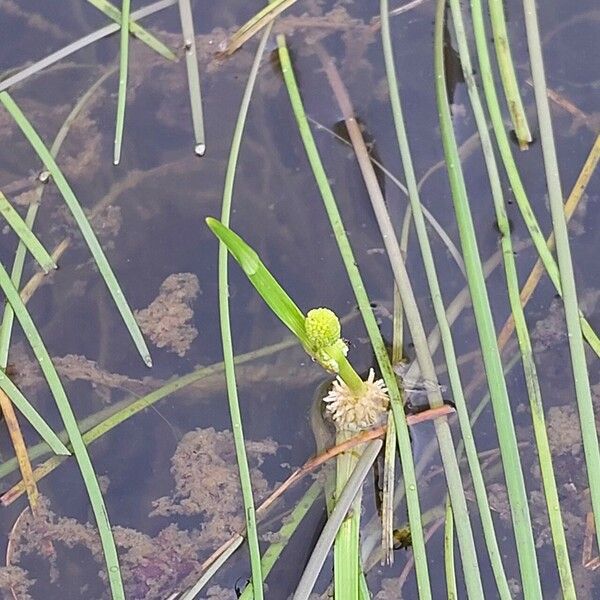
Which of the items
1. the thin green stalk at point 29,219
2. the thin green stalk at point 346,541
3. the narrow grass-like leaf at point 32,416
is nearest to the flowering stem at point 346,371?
the thin green stalk at point 346,541

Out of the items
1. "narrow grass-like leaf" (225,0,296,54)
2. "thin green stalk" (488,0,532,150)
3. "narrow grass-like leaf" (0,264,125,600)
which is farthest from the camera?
"narrow grass-like leaf" (225,0,296,54)

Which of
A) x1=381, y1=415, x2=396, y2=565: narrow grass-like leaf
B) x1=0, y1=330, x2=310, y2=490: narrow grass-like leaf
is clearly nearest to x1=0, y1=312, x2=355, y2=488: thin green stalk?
x1=0, y1=330, x2=310, y2=490: narrow grass-like leaf

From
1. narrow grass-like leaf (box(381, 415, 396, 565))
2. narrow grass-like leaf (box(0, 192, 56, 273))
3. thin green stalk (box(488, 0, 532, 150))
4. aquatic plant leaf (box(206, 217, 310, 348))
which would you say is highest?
thin green stalk (box(488, 0, 532, 150))

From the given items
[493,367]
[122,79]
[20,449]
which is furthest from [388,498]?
[122,79]

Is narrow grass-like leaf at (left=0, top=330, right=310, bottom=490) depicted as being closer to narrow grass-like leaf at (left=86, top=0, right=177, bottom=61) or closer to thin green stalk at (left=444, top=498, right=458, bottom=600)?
thin green stalk at (left=444, top=498, right=458, bottom=600)

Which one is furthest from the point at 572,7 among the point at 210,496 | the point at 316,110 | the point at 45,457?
the point at 45,457

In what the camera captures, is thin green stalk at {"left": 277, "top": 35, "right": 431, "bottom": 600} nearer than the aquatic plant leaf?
No
